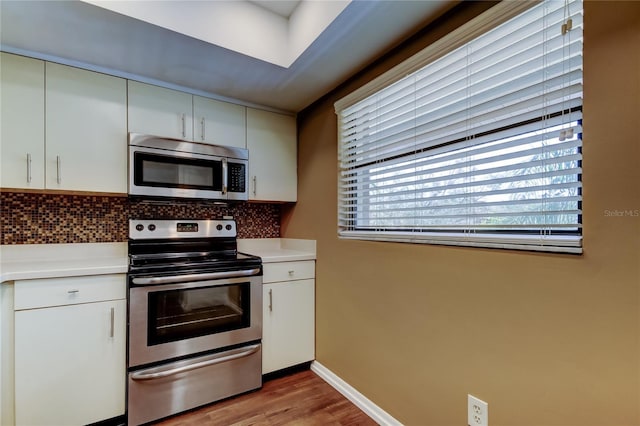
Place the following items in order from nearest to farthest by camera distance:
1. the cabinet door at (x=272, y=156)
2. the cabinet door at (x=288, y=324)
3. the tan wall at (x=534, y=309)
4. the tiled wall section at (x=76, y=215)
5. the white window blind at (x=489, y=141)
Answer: the tan wall at (x=534, y=309)
the white window blind at (x=489, y=141)
the tiled wall section at (x=76, y=215)
the cabinet door at (x=288, y=324)
the cabinet door at (x=272, y=156)

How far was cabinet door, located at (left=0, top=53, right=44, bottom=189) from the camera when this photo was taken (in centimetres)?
172

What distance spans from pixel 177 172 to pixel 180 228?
42cm

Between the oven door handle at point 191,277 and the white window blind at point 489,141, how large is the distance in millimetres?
889

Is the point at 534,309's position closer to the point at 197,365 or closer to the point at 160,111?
the point at 197,365

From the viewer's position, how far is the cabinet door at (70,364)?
1519mm

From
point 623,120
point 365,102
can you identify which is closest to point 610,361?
point 623,120

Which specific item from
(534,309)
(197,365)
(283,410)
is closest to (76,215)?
(197,365)

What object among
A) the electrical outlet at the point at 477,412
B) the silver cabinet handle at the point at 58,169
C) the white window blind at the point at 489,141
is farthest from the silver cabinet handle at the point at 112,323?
the electrical outlet at the point at 477,412

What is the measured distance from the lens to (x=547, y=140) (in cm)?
111

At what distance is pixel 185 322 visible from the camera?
192 cm

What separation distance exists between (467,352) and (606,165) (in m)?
0.90

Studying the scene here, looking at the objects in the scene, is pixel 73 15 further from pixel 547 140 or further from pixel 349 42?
pixel 547 140

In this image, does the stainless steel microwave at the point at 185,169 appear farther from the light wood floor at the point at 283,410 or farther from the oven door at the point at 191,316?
the light wood floor at the point at 283,410

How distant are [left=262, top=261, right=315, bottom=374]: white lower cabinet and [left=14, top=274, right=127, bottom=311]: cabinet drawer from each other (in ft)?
2.99
